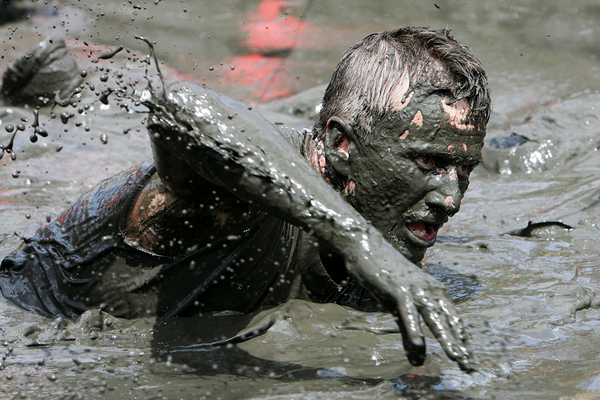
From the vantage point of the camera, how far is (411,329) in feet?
5.99

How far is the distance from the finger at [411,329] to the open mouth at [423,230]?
100 cm

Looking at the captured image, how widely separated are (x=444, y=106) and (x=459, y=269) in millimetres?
1354

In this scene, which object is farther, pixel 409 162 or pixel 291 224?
pixel 409 162

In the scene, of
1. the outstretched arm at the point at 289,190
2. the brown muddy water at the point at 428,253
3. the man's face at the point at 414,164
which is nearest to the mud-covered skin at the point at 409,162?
the man's face at the point at 414,164

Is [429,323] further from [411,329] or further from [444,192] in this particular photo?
[444,192]

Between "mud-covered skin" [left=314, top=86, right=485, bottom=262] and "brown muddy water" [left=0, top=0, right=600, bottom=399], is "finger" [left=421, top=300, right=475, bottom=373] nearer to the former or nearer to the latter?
"brown muddy water" [left=0, top=0, right=600, bottom=399]

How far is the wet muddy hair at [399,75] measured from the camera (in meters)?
2.70

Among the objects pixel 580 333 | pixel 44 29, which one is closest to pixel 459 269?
pixel 580 333

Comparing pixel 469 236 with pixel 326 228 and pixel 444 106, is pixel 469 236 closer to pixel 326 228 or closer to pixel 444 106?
pixel 444 106

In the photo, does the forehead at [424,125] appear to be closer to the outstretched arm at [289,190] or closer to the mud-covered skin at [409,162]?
the mud-covered skin at [409,162]

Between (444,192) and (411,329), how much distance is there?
1.00m

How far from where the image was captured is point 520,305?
10.1 feet

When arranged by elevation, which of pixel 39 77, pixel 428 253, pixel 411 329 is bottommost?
pixel 39 77

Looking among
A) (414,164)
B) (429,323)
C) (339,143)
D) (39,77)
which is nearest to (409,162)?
(414,164)
